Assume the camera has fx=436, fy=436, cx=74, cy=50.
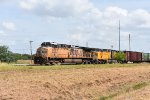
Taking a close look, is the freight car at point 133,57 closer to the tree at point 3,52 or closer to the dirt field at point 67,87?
the tree at point 3,52

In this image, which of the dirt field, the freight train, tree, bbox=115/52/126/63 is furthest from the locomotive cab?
tree, bbox=115/52/126/63

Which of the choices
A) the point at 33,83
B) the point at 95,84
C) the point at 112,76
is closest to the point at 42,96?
the point at 33,83

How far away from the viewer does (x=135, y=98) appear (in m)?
24.3

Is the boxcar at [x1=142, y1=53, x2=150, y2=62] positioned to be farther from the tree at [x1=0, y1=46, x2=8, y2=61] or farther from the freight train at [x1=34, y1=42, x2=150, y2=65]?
the tree at [x1=0, y1=46, x2=8, y2=61]

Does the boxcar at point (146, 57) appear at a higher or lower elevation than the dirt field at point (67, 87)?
higher

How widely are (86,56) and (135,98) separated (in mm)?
57672

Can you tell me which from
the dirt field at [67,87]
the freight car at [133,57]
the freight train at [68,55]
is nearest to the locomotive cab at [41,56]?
the freight train at [68,55]

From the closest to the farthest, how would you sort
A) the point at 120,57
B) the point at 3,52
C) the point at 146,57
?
the point at 120,57 → the point at 146,57 → the point at 3,52

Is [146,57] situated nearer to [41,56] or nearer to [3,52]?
[3,52]

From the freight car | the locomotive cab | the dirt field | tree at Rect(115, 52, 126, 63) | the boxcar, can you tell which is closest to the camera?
the dirt field

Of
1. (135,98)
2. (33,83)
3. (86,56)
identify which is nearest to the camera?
(135,98)

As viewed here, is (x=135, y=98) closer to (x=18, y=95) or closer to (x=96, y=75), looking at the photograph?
(x=18, y=95)

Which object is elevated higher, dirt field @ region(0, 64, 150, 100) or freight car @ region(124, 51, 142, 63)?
freight car @ region(124, 51, 142, 63)

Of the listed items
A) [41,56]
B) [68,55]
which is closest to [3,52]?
[68,55]
